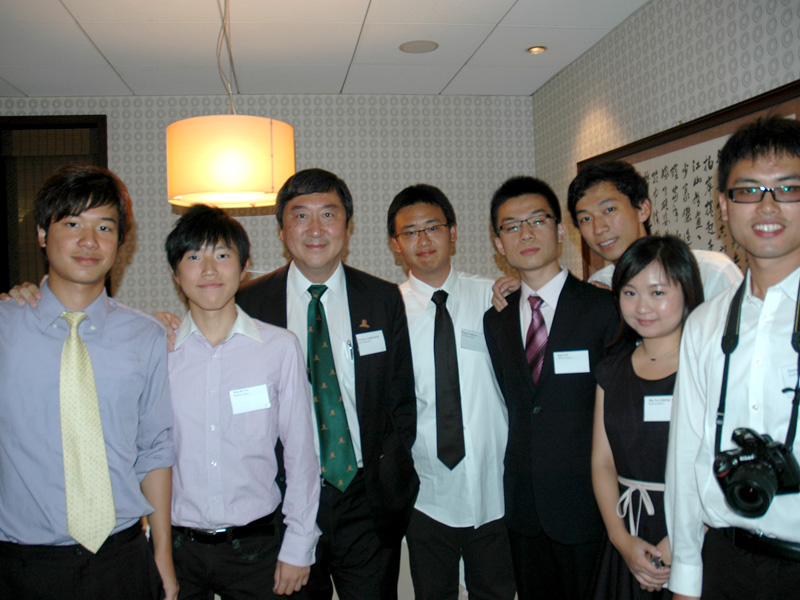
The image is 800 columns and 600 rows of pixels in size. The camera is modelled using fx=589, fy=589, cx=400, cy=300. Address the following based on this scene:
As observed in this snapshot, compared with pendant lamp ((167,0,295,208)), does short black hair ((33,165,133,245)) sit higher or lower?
lower

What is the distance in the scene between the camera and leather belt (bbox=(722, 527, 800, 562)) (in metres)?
1.36

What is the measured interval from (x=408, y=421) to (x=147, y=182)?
393 cm

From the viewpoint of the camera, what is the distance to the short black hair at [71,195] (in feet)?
5.78

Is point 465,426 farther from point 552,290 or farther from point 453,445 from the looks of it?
point 552,290

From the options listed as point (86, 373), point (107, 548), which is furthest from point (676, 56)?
point (107, 548)

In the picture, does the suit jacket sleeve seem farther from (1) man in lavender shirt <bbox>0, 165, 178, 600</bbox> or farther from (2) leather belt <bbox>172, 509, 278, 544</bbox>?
(1) man in lavender shirt <bbox>0, 165, 178, 600</bbox>

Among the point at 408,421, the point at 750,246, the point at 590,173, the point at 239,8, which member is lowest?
the point at 408,421

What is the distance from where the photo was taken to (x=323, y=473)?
6.84 ft

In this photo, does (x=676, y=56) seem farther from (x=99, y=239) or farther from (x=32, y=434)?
(x=32, y=434)

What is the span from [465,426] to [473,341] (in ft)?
1.21

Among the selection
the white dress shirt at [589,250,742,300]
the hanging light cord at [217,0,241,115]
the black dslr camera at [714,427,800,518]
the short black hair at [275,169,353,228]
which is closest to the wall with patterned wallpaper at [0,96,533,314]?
the hanging light cord at [217,0,241,115]

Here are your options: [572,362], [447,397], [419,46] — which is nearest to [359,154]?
[419,46]

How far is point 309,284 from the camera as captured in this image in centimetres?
238

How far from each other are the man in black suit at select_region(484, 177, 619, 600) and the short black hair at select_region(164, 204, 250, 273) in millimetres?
1077
